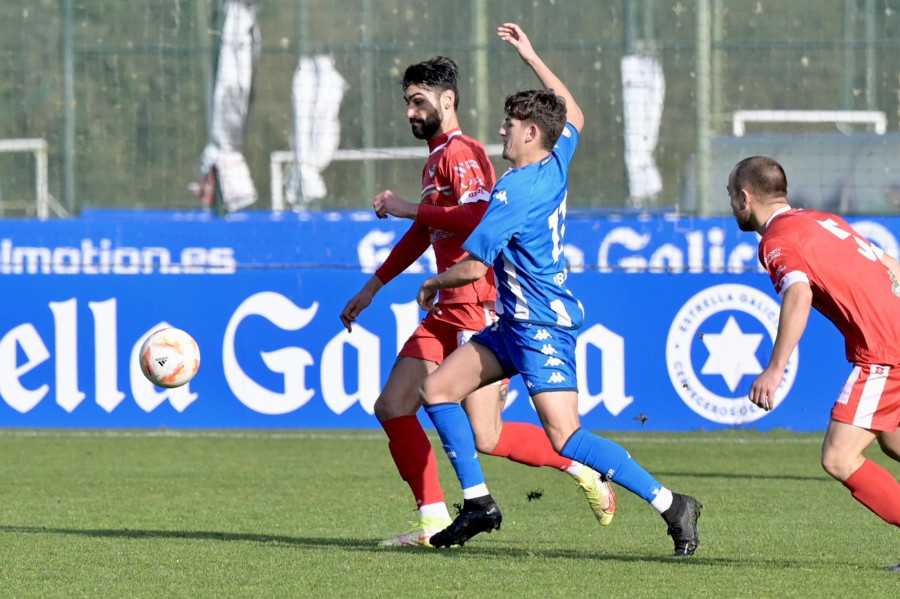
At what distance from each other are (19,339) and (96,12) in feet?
14.0

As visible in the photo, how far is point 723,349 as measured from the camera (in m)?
11.9

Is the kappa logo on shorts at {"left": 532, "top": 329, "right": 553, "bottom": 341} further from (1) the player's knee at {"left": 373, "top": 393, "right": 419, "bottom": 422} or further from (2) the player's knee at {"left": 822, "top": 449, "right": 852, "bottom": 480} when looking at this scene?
(2) the player's knee at {"left": 822, "top": 449, "right": 852, "bottom": 480}

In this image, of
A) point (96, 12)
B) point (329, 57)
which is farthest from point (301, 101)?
point (96, 12)

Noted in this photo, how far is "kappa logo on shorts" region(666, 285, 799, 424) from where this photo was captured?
39.0 ft

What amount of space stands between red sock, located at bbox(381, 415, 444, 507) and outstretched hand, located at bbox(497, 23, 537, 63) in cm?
168

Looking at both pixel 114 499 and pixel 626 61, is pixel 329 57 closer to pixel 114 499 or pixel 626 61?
pixel 626 61

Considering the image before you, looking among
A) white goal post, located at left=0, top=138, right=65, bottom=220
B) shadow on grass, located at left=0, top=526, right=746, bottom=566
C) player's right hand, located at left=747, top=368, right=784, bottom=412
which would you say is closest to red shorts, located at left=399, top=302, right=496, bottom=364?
shadow on grass, located at left=0, top=526, right=746, bottom=566

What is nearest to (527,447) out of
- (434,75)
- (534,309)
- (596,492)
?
(596,492)

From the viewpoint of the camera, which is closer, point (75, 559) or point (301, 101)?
point (75, 559)

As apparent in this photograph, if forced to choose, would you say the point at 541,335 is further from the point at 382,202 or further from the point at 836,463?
the point at 836,463

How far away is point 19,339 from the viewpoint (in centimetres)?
1224

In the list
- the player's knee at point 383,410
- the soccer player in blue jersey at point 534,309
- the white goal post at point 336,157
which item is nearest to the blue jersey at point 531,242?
the soccer player in blue jersey at point 534,309

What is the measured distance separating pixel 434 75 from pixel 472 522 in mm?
1949

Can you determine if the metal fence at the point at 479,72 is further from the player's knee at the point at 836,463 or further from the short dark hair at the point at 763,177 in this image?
the player's knee at the point at 836,463
